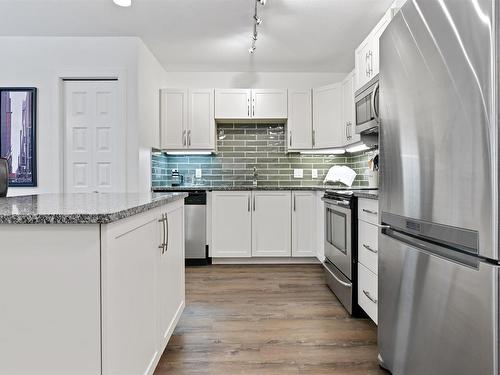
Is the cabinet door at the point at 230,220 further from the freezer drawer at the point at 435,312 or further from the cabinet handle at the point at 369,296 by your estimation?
the freezer drawer at the point at 435,312

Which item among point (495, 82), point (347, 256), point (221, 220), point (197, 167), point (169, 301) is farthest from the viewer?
point (197, 167)

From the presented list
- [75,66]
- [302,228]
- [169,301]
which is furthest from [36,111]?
[302,228]

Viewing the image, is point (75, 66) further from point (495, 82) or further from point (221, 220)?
point (495, 82)

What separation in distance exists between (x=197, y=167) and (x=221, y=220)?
3.12 ft

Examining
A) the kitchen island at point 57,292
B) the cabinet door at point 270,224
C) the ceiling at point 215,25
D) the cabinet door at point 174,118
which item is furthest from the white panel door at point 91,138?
the kitchen island at point 57,292

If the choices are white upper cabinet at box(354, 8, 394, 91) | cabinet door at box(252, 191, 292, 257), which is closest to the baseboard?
cabinet door at box(252, 191, 292, 257)

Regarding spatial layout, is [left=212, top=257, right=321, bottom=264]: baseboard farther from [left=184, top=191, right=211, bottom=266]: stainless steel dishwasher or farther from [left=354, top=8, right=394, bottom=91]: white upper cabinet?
[left=354, top=8, right=394, bottom=91]: white upper cabinet

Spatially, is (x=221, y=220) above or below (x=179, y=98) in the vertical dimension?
below

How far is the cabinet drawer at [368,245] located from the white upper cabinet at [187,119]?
244cm

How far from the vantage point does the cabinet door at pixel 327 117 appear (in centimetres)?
417

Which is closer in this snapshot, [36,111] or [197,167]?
[36,111]

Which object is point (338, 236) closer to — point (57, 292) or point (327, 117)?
point (327, 117)

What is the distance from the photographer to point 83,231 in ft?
3.34

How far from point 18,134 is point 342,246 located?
11.6ft
